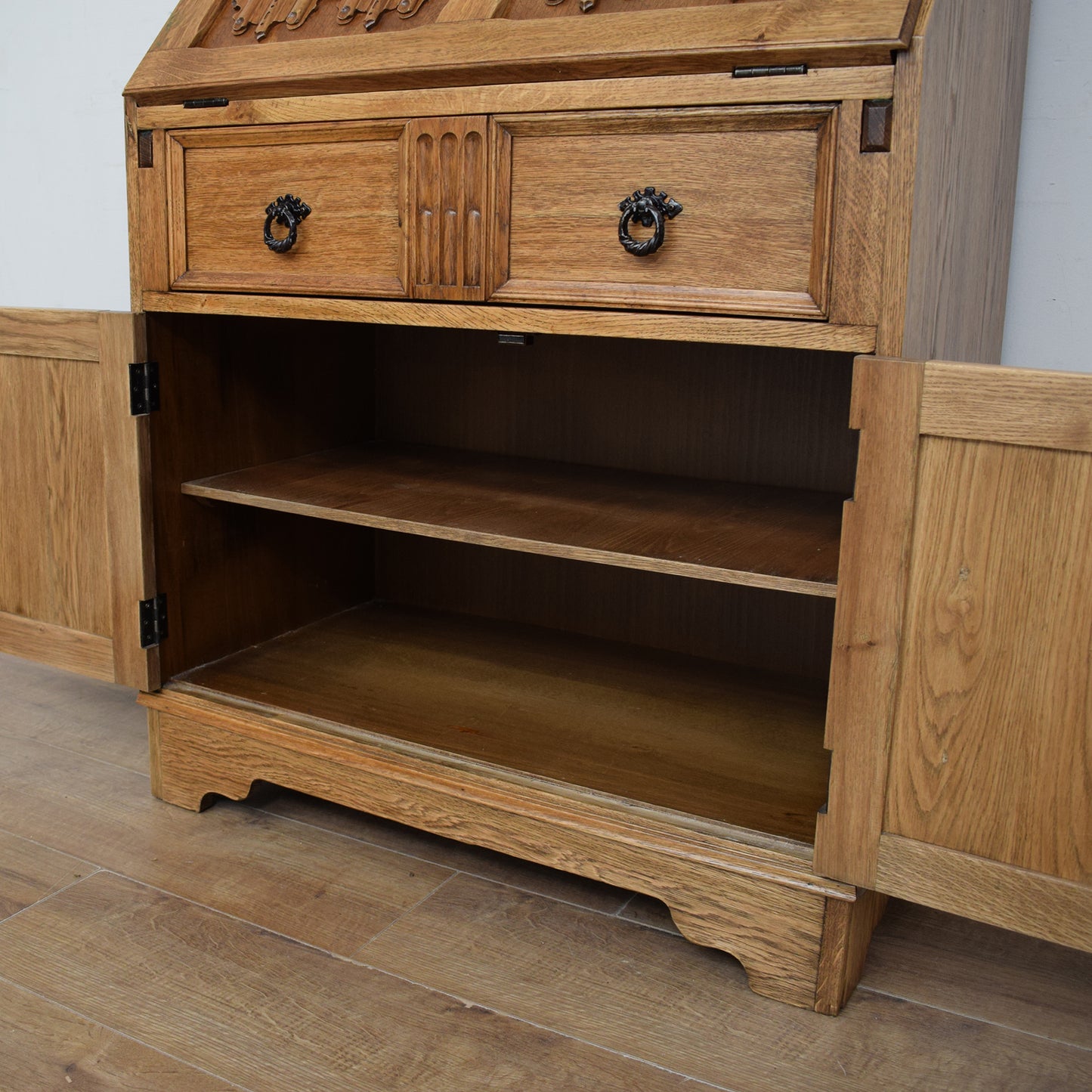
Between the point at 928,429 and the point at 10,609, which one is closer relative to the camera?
the point at 928,429

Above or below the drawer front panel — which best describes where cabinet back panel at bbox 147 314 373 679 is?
below

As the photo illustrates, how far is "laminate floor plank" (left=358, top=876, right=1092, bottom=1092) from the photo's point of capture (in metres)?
1.10

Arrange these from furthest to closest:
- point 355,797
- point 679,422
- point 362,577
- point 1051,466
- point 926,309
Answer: point 362,577 → point 679,422 → point 355,797 → point 926,309 → point 1051,466

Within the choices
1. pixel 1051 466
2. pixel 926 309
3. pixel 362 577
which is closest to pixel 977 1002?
pixel 1051 466

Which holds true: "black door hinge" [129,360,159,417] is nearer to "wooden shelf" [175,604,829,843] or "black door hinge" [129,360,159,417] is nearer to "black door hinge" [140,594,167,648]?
"black door hinge" [140,594,167,648]

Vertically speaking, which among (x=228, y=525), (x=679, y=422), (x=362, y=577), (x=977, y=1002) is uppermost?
(x=679, y=422)

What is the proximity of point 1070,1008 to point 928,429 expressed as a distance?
673 millimetres

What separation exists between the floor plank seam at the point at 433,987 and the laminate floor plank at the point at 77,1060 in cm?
22

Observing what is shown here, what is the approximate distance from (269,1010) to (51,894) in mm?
382

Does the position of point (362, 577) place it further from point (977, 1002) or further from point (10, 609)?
point (977, 1002)

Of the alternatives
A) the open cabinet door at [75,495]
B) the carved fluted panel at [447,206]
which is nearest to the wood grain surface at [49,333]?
the open cabinet door at [75,495]

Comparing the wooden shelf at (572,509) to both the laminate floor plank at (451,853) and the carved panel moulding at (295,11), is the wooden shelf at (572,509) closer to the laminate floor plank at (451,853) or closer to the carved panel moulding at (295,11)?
the laminate floor plank at (451,853)

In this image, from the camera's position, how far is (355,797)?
4.77 feet

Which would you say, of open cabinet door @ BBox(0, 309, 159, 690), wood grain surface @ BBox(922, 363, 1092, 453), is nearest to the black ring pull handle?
open cabinet door @ BBox(0, 309, 159, 690)
